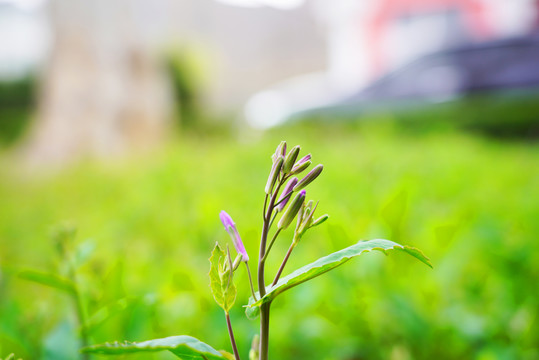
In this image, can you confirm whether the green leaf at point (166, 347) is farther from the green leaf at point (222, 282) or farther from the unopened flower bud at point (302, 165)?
the unopened flower bud at point (302, 165)

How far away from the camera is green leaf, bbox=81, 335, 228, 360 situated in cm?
51

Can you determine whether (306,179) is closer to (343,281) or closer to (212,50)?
(343,281)

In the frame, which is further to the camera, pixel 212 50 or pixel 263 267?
pixel 212 50

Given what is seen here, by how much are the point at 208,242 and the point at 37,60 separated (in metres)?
20.1

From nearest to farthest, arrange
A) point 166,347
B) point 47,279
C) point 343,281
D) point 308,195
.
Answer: point 166,347 < point 47,279 < point 343,281 < point 308,195

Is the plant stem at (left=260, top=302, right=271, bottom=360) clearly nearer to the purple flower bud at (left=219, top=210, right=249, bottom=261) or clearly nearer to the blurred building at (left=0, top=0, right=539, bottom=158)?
the purple flower bud at (left=219, top=210, right=249, bottom=261)

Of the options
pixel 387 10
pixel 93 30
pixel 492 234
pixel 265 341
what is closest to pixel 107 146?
pixel 93 30

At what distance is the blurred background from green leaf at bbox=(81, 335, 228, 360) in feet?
0.94

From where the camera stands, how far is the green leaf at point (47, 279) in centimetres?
80

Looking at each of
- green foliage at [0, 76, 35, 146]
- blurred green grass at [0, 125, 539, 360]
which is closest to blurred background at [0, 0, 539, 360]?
blurred green grass at [0, 125, 539, 360]

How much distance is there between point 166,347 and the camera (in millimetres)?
517

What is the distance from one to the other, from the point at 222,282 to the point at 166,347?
4.1 inches

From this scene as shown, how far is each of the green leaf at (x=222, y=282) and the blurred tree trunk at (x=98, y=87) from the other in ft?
26.6

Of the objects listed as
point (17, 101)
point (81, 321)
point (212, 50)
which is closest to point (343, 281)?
point (81, 321)
